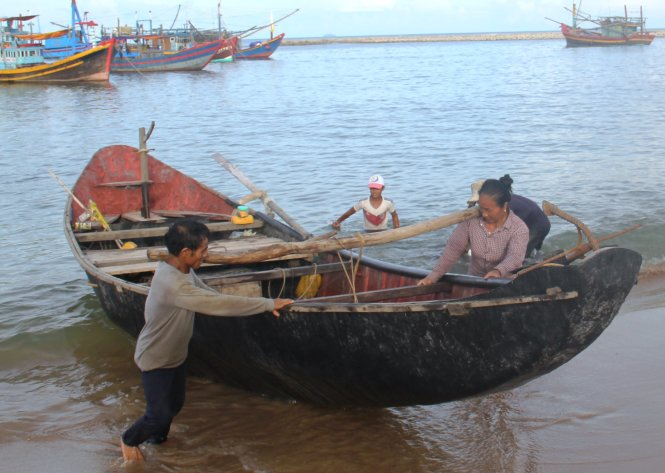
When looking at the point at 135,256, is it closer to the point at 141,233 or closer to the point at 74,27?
the point at 141,233

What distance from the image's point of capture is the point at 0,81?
37.3 meters

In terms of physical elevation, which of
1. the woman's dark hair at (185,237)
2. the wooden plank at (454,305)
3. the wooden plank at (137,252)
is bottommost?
the wooden plank at (137,252)

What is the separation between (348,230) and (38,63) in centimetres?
3341

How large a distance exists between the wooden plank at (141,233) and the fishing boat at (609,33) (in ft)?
201

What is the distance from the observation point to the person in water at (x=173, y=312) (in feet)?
13.2

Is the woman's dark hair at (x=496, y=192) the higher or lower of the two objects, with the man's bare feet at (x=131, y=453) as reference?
higher

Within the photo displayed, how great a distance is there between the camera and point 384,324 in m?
4.21

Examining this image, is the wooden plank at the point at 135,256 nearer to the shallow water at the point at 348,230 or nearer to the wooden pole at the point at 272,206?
the wooden pole at the point at 272,206

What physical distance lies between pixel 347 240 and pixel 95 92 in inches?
1277

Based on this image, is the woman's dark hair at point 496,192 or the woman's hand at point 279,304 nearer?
the woman's hand at point 279,304

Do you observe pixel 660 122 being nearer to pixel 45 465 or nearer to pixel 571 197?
pixel 571 197

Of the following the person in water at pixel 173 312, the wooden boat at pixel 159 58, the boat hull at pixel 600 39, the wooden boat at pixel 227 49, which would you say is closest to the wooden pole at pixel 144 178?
the person in water at pixel 173 312

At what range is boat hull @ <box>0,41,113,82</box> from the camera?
122 ft

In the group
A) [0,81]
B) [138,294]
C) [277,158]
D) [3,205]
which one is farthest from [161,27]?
[138,294]
